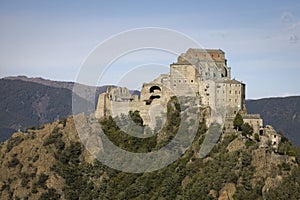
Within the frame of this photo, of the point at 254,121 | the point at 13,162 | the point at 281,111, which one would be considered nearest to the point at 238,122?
the point at 254,121

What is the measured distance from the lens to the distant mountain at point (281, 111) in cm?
14900

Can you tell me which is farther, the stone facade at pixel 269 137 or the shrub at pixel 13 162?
the shrub at pixel 13 162

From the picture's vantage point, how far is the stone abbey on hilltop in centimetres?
7238

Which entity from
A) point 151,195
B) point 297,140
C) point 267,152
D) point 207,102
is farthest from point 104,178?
point 297,140

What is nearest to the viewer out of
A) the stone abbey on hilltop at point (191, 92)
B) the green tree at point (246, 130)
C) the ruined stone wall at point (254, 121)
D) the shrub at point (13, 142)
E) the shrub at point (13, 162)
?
the green tree at point (246, 130)

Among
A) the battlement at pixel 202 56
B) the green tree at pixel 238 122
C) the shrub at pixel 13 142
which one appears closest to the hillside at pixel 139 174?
the shrub at pixel 13 142

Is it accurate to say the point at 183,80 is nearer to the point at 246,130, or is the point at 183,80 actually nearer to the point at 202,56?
the point at 202,56

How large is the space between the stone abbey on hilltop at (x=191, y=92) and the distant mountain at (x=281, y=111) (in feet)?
225

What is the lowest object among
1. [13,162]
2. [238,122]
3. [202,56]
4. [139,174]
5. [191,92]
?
[139,174]

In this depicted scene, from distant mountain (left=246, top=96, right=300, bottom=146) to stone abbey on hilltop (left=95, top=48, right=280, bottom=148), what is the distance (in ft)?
225

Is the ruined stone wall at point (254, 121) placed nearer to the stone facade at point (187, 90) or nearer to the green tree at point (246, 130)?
the green tree at point (246, 130)

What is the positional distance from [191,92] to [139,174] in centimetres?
1077

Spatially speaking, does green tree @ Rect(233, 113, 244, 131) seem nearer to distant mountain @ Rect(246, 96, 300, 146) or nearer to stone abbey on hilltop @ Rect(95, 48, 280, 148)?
stone abbey on hilltop @ Rect(95, 48, 280, 148)

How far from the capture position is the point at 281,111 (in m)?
160
